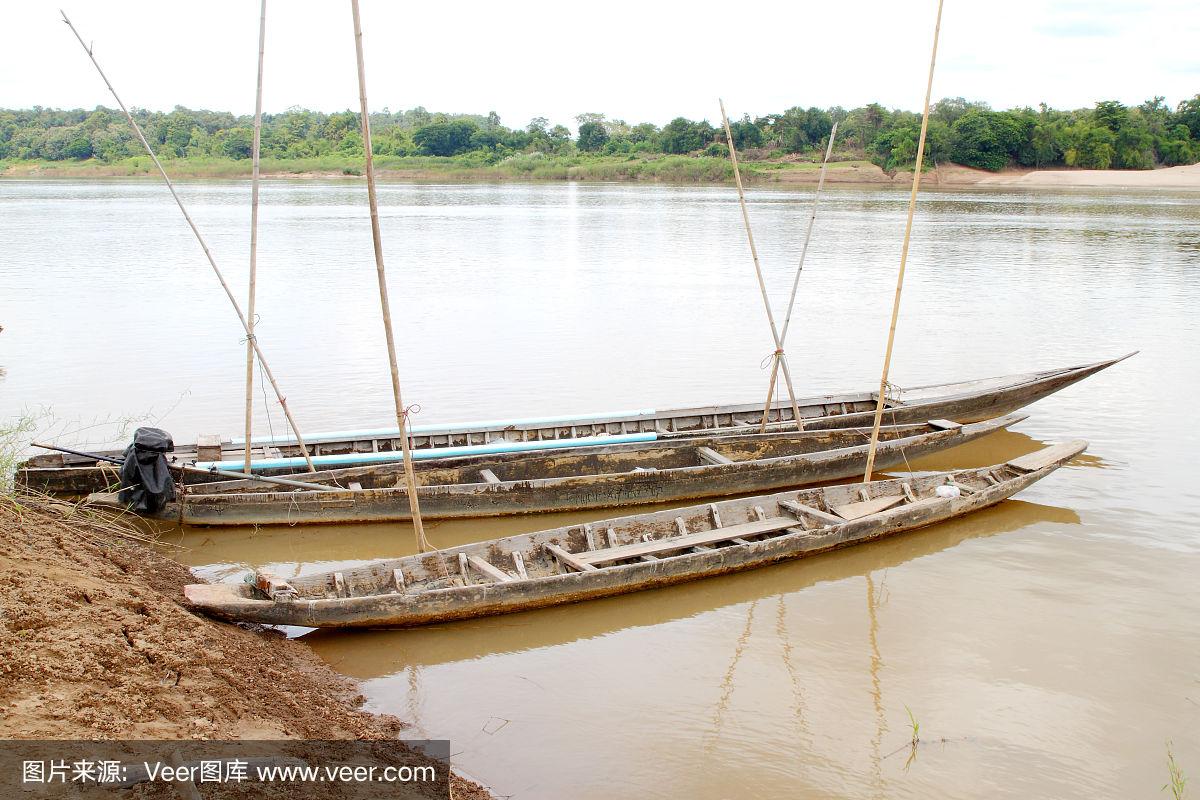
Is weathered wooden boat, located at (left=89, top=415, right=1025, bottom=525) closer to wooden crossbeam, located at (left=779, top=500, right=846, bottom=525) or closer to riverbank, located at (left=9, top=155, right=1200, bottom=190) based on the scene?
wooden crossbeam, located at (left=779, top=500, right=846, bottom=525)

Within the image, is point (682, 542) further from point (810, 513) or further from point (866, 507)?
point (866, 507)

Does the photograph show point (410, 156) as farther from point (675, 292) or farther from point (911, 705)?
point (911, 705)

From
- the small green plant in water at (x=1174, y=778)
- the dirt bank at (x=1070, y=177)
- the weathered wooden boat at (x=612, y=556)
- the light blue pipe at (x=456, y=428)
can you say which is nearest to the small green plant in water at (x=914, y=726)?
the small green plant in water at (x=1174, y=778)

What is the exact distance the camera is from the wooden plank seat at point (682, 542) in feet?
20.0

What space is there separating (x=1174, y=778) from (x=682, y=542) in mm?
2993

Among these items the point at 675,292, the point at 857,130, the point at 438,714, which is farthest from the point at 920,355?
the point at 857,130

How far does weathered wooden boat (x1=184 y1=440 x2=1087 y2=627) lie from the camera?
511cm

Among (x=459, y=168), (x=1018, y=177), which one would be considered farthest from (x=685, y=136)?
(x=1018, y=177)

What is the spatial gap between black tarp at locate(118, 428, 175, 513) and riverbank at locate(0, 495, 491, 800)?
117 cm

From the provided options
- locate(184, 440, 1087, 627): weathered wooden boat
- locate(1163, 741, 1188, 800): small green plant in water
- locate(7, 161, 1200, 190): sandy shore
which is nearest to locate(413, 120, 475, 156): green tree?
locate(7, 161, 1200, 190): sandy shore

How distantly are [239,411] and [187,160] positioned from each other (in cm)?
5068

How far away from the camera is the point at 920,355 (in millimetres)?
13203

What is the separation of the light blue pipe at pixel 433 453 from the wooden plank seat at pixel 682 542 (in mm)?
1500

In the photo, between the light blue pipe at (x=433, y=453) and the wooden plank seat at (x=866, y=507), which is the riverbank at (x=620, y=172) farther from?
the wooden plank seat at (x=866, y=507)
